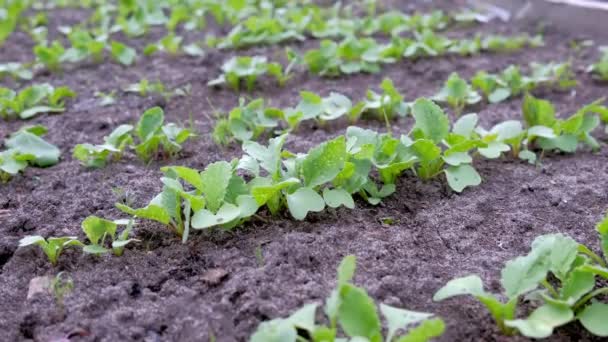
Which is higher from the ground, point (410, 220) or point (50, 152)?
point (410, 220)

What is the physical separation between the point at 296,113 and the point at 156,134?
518 millimetres

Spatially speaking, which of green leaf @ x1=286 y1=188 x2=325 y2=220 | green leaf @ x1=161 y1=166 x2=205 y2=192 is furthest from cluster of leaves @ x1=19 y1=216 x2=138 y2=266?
green leaf @ x1=286 y1=188 x2=325 y2=220

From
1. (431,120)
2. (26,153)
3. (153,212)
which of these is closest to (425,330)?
(153,212)

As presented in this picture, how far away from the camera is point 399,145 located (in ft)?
6.44

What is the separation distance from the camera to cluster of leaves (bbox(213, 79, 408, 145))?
244 cm

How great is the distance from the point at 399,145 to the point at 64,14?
12.5 feet

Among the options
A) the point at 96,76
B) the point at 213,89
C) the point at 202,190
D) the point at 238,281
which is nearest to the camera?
the point at 238,281

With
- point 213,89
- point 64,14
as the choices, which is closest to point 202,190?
point 213,89

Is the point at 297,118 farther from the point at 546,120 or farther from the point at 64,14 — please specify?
the point at 64,14

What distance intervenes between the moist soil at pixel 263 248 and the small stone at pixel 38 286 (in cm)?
2

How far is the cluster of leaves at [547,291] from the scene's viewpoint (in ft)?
4.28

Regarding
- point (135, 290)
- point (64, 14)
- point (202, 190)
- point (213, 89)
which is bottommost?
point (64, 14)

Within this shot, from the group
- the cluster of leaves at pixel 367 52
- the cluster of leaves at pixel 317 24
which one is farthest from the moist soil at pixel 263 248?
the cluster of leaves at pixel 317 24

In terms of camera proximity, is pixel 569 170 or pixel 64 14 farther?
pixel 64 14
